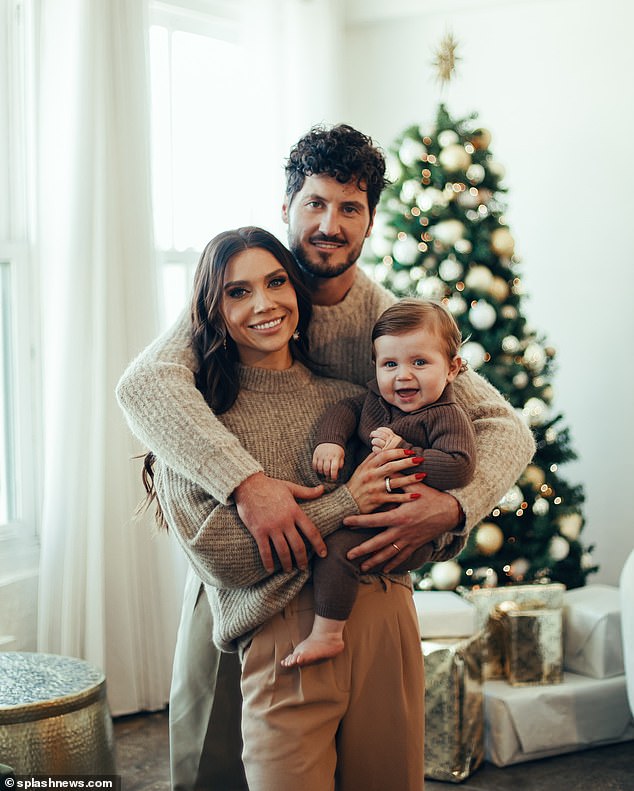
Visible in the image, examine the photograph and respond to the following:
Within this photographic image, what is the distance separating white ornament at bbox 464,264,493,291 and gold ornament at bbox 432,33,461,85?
1.11 meters

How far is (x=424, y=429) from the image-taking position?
5.53 feet

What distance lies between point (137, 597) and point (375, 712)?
6.10ft

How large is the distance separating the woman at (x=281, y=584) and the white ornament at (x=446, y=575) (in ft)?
4.76

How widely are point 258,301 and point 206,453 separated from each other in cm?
31

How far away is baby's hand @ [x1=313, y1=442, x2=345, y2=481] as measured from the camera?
1632mm

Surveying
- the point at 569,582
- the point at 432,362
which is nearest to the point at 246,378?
the point at 432,362

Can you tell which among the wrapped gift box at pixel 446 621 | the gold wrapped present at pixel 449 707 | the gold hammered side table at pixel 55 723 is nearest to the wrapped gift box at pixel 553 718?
the gold wrapped present at pixel 449 707

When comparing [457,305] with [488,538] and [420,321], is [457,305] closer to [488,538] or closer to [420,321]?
[488,538]

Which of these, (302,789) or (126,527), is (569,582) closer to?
(126,527)

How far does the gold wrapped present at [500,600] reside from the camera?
3.11m

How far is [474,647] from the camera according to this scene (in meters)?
2.91

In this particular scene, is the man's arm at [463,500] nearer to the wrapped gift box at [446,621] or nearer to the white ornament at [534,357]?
the wrapped gift box at [446,621]

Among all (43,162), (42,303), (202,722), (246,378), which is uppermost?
(43,162)

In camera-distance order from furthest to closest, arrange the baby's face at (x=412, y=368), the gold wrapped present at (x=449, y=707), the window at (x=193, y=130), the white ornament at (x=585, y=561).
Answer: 1. the window at (x=193, y=130)
2. the white ornament at (x=585, y=561)
3. the gold wrapped present at (x=449, y=707)
4. the baby's face at (x=412, y=368)
